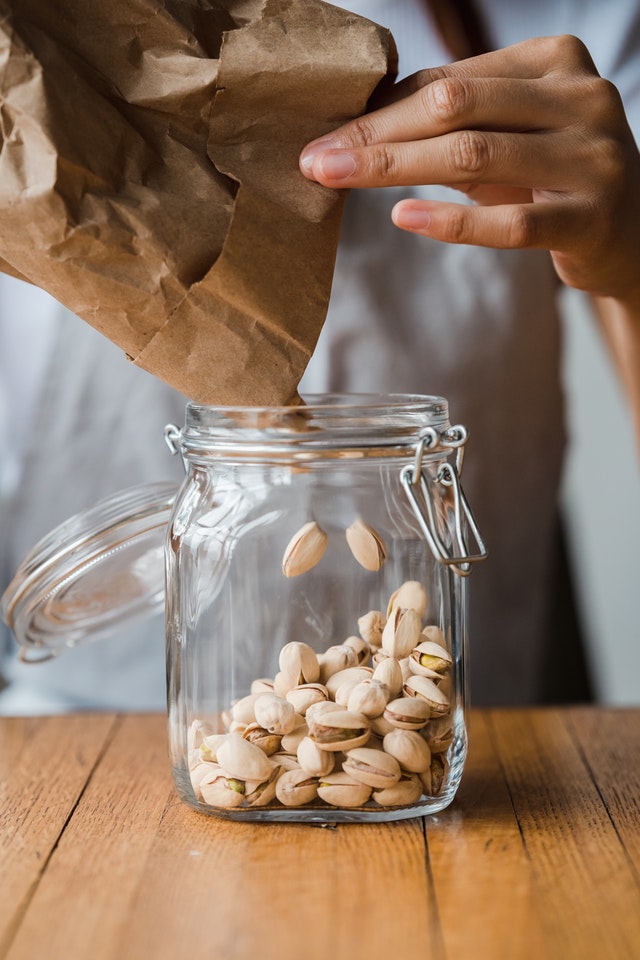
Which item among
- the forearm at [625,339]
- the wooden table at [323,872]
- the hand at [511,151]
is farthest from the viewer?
the forearm at [625,339]

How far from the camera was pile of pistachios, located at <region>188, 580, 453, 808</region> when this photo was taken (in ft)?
1.64

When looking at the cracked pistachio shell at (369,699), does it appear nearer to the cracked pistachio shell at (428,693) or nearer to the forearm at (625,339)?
the cracked pistachio shell at (428,693)

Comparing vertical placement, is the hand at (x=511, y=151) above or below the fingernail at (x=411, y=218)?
above

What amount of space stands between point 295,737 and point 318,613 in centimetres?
8

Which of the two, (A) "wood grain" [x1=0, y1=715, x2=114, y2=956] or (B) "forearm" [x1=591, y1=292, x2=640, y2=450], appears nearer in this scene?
(A) "wood grain" [x1=0, y1=715, x2=114, y2=956]

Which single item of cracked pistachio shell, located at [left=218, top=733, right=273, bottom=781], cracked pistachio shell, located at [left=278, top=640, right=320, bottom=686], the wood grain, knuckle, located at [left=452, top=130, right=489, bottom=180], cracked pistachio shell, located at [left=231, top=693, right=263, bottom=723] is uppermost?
knuckle, located at [left=452, top=130, right=489, bottom=180]

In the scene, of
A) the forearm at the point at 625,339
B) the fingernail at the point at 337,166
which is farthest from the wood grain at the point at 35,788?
the forearm at the point at 625,339

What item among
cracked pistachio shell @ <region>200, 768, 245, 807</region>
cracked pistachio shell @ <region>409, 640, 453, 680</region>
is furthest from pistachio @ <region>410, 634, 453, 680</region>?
cracked pistachio shell @ <region>200, 768, 245, 807</region>

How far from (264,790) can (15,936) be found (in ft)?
0.47

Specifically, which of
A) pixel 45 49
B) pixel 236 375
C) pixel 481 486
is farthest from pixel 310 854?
pixel 481 486

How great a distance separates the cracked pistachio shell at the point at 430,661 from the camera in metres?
0.52

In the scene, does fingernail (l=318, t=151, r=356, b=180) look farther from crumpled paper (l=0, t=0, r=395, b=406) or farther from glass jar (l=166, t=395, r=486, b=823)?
glass jar (l=166, t=395, r=486, b=823)

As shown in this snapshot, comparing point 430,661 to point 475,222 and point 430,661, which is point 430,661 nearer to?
point 430,661

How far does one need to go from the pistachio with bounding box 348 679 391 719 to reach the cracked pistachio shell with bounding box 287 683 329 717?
0.06 ft
